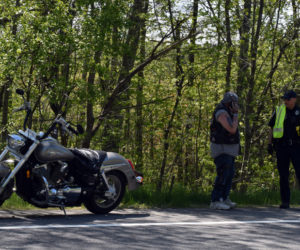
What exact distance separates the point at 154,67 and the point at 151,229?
31.0 feet

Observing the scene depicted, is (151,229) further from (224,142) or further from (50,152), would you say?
(224,142)

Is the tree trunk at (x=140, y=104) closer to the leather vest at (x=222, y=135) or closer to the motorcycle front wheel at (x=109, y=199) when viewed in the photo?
the leather vest at (x=222, y=135)

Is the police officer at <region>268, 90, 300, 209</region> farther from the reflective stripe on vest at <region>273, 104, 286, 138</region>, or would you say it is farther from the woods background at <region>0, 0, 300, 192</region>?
the woods background at <region>0, 0, 300, 192</region>

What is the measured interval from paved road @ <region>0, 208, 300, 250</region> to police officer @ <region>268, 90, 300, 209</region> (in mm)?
833

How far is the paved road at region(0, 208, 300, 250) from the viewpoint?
5203 mm

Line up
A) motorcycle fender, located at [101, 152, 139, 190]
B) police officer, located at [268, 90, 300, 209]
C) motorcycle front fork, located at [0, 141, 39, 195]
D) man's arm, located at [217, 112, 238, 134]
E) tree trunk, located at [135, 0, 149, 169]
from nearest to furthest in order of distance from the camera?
motorcycle front fork, located at [0, 141, 39, 195], motorcycle fender, located at [101, 152, 139, 190], man's arm, located at [217, 112, 238, 134], police officer, located at [268, 90, 300, 209], tree trunk, located at [135, 0, 149, 169]

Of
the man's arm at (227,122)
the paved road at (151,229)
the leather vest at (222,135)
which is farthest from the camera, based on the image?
the leather vest at (222,135)

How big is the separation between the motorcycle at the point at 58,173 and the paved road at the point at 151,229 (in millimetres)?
236

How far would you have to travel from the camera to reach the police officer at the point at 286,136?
838 cm

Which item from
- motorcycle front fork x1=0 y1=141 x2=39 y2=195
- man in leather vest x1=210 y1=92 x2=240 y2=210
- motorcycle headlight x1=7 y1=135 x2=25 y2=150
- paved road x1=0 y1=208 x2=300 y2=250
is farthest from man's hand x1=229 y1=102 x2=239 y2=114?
motorcycle headlight x1=7 y1=135 x2=25 y2=150

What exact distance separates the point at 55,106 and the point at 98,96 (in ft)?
3.05

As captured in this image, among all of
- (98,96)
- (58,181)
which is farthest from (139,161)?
(58,181)

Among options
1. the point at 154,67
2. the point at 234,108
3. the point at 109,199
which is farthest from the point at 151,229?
the point at 154,67

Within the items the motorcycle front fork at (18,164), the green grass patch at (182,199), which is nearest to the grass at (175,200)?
the green grass patch at (182,199)
